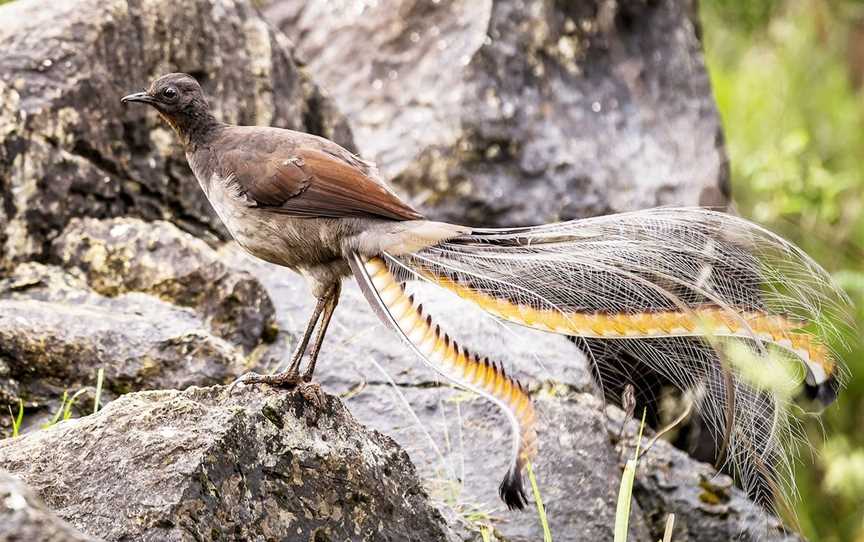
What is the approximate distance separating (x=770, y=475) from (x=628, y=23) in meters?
4.69

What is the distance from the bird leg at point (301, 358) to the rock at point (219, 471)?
8 cm

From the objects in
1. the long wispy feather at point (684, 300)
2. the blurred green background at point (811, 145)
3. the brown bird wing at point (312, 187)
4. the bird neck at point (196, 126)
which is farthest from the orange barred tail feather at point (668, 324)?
the blurred green background at point (811, 145)

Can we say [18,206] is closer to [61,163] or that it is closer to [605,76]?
[61,163]

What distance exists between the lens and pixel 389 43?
295 inches

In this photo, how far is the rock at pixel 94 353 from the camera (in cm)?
414

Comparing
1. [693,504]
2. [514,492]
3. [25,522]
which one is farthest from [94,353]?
[693,504]

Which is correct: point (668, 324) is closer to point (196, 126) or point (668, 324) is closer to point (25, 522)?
point (196, 126)

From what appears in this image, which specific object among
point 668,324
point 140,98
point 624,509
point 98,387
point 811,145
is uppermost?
point 811,145

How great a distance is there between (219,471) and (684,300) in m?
1.47

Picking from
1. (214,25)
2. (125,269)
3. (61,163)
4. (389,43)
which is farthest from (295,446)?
(389,43)

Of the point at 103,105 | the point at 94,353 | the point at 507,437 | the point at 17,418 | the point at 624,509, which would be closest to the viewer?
the point at 624,509

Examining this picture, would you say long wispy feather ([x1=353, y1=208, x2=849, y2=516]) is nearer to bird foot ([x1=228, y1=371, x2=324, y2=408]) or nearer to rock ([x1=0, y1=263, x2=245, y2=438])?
bird foot ([x1=228, y1=371, x2=324, y2=408])

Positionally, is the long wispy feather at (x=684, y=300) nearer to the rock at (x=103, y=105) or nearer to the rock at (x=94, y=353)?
the rock at (x=94, y=353)

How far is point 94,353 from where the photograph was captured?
4.24 metres
